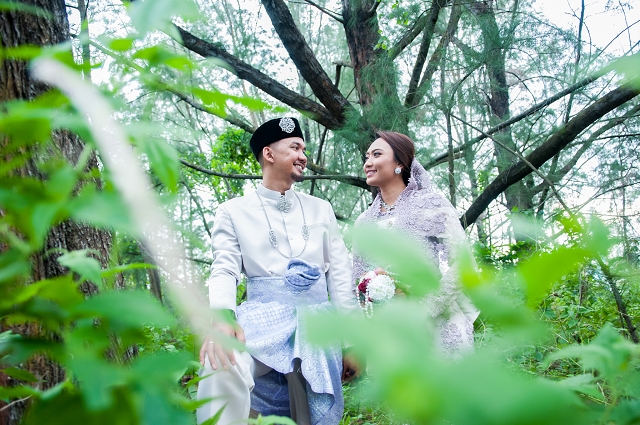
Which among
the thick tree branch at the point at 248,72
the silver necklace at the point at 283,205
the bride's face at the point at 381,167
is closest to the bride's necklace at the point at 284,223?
the silver necklace at the point at 283,205

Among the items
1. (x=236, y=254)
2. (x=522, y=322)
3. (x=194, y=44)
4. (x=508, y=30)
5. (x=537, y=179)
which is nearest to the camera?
(x=522, y=322)

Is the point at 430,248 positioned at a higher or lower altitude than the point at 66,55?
lower

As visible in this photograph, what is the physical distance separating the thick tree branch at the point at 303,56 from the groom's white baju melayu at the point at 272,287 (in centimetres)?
226

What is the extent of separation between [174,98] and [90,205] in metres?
7.10

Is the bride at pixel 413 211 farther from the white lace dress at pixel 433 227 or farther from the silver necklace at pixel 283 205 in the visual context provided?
the silver necklace at pixel 283 205

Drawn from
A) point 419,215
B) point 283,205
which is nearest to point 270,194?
point 283,205

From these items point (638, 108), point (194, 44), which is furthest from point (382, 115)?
point (638, 108)

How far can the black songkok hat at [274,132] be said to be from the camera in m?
2.94

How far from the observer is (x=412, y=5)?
4500 millimetres

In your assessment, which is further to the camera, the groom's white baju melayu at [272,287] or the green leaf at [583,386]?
the groom's white baju melayu at [272,287]

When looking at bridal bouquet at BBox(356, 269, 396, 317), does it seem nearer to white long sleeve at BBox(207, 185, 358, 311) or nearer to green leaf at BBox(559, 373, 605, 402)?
white long sleeve at BBox(207, 185, 358, 311)

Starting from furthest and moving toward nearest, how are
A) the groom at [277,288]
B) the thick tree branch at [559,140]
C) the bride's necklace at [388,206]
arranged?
the thick tree branch at [559,140]
the bride's necklace at [388,206]
the groom at [277,288]

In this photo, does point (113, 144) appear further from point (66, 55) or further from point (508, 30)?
point (508, 30)

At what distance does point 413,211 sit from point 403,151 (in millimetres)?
448
